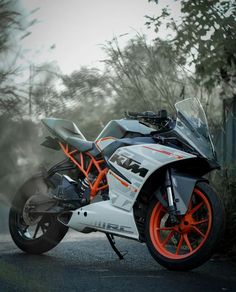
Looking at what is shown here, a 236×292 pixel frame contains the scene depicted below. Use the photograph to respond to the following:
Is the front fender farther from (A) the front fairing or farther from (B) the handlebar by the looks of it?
(B) the handlebar

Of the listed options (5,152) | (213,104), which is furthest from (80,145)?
(5,152)

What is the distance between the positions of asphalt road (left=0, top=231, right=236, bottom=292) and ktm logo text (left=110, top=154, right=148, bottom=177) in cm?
87

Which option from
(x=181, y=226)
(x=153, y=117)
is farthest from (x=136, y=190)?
(x=153, y=117)

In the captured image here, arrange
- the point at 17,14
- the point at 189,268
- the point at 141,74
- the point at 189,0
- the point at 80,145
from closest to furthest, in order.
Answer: the point at 189,268 → the point at 80,145 → the point at 189,0 → the point at 17,14 → the point at 141,74

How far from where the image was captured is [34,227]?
267 inches

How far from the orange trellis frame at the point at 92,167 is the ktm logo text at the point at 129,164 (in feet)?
0.72

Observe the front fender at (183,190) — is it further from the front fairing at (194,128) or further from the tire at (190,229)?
the front fairing at (194,128)

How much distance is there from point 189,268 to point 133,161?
111 centimetres

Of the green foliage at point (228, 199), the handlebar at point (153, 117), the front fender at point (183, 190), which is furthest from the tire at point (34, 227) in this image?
the green foliage at point (228, 199)

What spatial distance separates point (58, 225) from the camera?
6.34 metres

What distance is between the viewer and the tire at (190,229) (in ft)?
16.4

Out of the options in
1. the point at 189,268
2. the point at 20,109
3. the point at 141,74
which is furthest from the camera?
the point at 20,109

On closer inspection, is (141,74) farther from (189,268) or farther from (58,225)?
(189,268)

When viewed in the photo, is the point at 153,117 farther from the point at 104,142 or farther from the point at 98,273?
the point at 98,273
